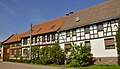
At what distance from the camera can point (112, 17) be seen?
77.3 feet

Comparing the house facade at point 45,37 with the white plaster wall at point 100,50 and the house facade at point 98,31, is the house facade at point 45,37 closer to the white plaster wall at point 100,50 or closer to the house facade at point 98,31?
the house facade at point 98,31

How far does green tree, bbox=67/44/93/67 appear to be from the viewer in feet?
78.8

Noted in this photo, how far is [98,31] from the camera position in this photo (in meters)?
25.0

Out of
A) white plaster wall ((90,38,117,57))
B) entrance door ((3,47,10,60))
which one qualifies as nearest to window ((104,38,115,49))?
white plaster wall ((90,38,117,57))

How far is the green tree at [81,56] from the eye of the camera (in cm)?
2402

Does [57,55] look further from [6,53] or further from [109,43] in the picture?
[6,53]

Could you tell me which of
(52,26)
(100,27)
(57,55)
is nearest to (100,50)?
(100,27)

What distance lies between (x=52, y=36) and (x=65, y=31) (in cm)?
391

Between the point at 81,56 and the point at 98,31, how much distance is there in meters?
4.18

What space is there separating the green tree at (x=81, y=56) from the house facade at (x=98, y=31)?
1043 millimetres

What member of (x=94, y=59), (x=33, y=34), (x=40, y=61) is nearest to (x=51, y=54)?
(x=40, y=61)

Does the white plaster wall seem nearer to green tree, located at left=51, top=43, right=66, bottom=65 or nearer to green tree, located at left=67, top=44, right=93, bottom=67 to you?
green tree, located at left=67, top=44, right=93, bottom=67

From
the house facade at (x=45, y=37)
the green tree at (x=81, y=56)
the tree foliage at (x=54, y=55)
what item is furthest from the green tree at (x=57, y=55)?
the green tree at (x=81, y=56)

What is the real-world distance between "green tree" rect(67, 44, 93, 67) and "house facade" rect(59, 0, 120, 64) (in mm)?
1043
